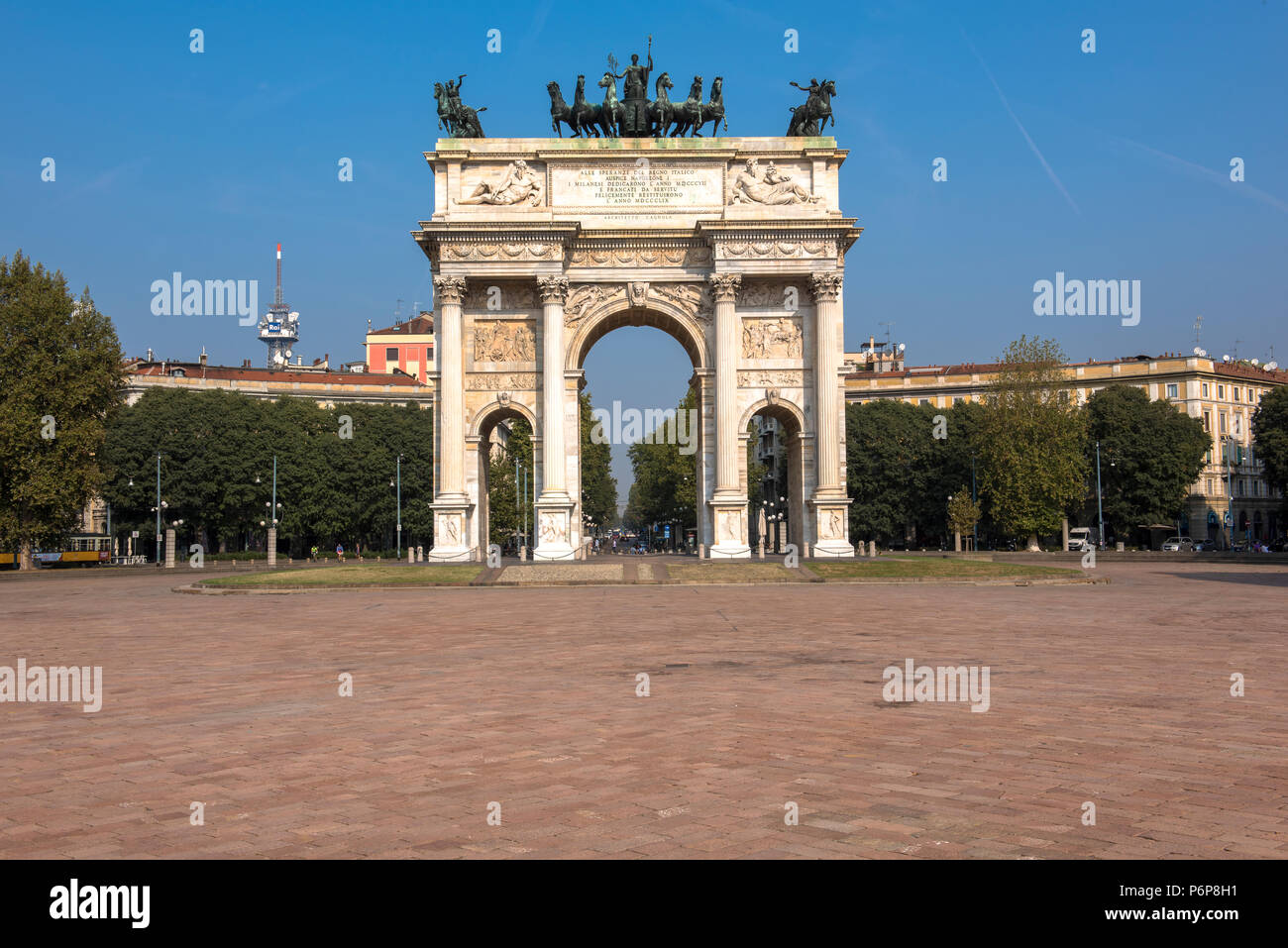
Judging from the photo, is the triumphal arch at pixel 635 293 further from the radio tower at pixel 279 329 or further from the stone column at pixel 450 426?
the radio tower at pixel 279 329

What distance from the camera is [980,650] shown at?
53.8 feet

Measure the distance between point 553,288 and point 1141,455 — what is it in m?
58.7

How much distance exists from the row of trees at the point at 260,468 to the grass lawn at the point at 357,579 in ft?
135

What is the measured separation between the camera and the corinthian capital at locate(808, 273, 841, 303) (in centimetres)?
4822

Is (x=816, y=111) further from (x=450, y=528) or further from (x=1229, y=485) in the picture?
(x=1229, y=485)

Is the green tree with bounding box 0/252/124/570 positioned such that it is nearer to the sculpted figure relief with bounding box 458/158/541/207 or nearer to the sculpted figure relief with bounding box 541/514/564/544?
the sculpted figure relief with bounding box 458/158/541/207

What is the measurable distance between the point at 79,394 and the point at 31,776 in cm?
5990

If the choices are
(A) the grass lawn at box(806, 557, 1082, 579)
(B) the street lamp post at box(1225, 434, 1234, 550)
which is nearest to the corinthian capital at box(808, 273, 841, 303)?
(A) the grass lawn at box(806, 557, 1082, 579)

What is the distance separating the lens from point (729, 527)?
47.6m

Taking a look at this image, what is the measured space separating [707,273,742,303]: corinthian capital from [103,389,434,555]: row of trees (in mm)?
41496

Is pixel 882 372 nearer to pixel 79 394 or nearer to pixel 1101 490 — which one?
pixel 1101 490

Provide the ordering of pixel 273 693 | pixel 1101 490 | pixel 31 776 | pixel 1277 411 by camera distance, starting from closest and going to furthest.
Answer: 1. pixel 31 776
2. pixel 273 693
3. pixel 1277 411
4. pixel 1101 490

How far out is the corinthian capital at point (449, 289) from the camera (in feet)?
158
